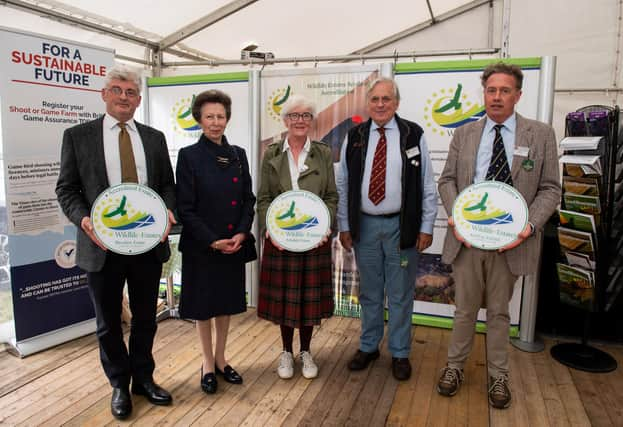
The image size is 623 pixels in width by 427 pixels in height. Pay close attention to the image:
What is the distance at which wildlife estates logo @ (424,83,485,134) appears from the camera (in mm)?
3180

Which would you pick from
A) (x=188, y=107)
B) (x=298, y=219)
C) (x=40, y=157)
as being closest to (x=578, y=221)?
(x=298, y=219)

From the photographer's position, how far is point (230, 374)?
261 cm

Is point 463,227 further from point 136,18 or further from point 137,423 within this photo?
point 136,18

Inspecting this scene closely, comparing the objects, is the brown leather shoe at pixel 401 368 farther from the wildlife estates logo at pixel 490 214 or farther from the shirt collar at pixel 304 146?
the shirt collar at pixel 304 146

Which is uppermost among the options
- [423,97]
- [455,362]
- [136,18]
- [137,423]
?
[136,18]

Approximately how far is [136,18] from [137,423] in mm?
3080

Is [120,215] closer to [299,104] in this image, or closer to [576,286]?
[299,104]

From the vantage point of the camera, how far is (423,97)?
3287 mm

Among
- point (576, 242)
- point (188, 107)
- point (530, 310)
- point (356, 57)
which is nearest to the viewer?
point (576, 242)

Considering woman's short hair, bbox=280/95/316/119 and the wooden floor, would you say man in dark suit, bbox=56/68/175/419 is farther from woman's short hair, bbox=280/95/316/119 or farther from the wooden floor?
woman's short hair, bbox=280/95/316/119

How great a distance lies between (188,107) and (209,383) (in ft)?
7.77

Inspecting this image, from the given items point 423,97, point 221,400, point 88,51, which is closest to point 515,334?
point 423,97

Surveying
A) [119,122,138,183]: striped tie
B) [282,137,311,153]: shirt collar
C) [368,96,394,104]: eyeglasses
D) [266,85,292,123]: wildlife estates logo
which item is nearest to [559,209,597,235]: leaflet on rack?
[368,96,394,104]: eyeglasses

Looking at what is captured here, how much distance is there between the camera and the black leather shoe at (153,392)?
→ 235 centimetres
